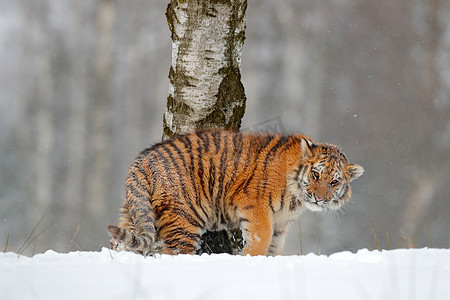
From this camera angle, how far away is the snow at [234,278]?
2852mm

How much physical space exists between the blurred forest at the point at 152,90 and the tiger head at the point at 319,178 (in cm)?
1052

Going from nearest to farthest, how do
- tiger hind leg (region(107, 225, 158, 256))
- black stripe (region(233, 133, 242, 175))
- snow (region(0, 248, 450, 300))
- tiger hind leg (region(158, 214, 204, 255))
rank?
snow (region(0, 248, 450, 300)) < tiger hind leg (region(107, 225, 158, 256)) < tiger hind leg (region(158, 214, 204, 255)) < black stripe (region(233, 133, 242, 175))

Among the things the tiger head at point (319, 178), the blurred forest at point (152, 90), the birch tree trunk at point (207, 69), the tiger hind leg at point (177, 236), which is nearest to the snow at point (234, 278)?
the tiger hind leg at point (177, 236)

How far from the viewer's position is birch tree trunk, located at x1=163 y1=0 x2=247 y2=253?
6.07 meters

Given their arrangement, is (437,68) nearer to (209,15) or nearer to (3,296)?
(209,15)

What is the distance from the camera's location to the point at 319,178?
223 inches

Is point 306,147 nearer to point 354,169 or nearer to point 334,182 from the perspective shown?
point 334,182

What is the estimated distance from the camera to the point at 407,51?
1647 cm

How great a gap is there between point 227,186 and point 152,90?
1330 centimetres

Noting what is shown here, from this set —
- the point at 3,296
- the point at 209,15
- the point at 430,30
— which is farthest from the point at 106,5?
the point at 3,296

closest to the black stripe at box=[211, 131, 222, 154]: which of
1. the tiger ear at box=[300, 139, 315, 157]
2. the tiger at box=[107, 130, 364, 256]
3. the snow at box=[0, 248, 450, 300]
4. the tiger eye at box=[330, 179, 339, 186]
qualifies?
the tiger at box=[107, 130, 364, 256]

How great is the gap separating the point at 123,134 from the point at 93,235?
3798mm

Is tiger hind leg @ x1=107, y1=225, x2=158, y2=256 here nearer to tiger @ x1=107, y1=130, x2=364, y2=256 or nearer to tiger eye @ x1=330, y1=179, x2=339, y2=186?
tiger @ x1=107, y1=130, x2=364, y2=256

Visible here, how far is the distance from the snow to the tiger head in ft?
6.11
